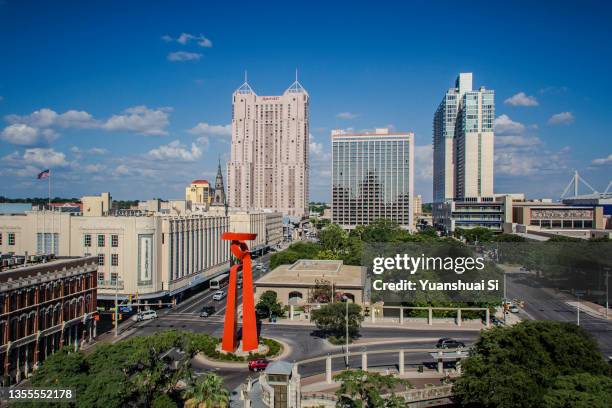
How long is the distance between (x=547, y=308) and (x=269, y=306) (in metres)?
45.7

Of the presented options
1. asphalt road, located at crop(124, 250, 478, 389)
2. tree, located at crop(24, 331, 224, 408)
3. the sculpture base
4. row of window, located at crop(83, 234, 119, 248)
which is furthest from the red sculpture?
row of window, located at crop(83, 234, 119, 248)

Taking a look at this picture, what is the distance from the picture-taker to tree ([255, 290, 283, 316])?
69.1m

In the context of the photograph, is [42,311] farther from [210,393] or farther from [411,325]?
[411,325]

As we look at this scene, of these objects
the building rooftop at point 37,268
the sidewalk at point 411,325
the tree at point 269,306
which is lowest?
the sidewalk at point 411,325

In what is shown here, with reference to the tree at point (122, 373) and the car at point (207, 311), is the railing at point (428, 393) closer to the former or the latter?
the tree at point (122, 373)

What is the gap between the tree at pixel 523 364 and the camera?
110 feet

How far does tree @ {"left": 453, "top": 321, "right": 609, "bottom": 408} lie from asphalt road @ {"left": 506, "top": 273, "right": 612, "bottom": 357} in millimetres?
19894

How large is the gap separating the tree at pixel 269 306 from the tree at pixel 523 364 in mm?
34186

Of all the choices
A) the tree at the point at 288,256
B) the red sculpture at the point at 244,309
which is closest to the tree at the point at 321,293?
the red sculpture at the point at 244,309

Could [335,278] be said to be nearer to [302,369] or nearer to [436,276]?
[436,276]

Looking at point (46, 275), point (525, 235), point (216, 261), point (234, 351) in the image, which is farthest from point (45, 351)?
point (525, 235)

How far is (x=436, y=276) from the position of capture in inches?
2638

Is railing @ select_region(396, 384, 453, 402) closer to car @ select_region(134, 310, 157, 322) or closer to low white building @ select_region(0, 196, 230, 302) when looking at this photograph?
car @ select_region(134, 310, 157, 322)

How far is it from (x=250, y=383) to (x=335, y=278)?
136 feet
